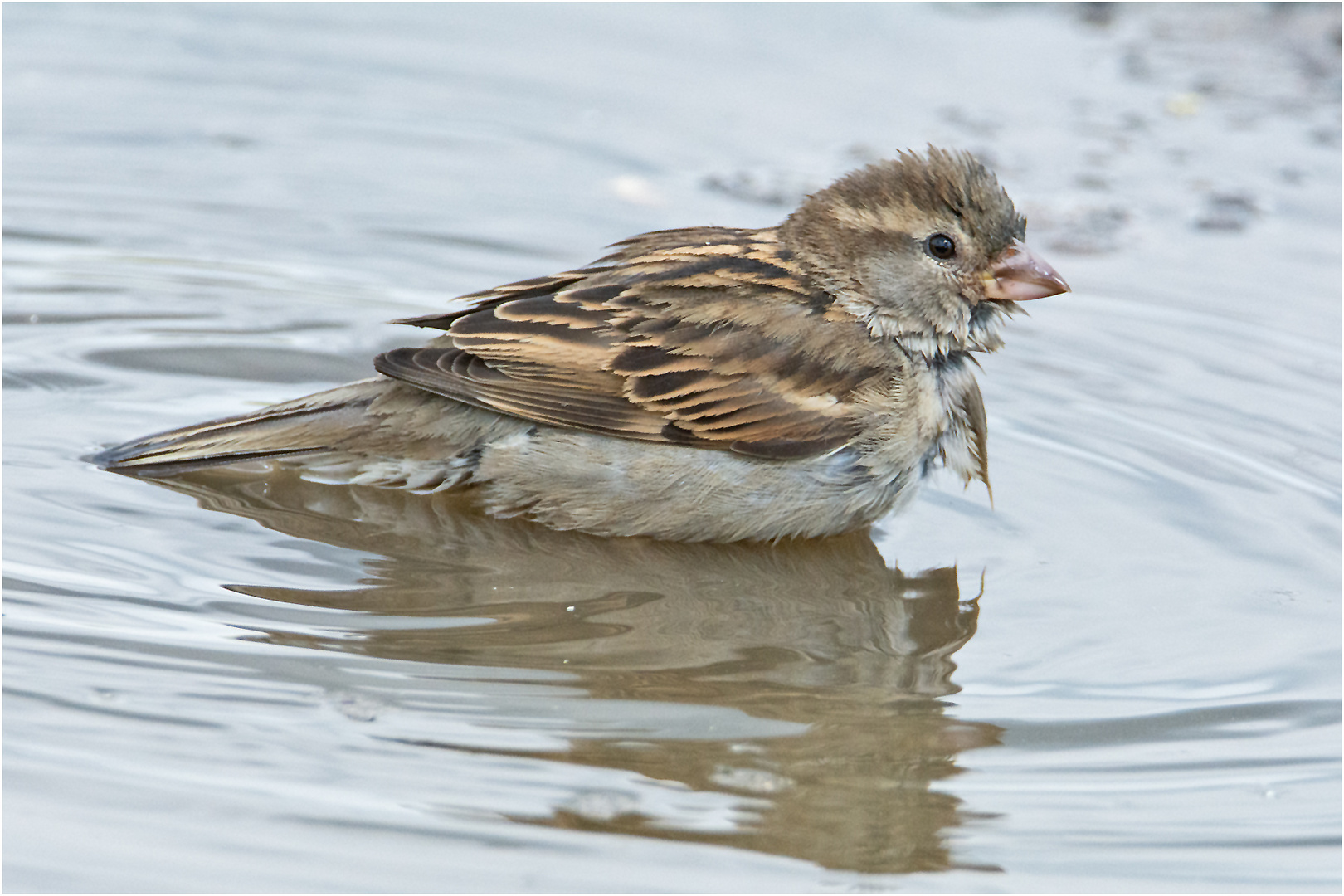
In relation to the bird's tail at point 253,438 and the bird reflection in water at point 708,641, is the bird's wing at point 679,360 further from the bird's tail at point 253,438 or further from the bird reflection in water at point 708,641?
the bird reflection in water at point 708,641

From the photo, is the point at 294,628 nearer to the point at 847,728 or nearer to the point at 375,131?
the point at 847,728

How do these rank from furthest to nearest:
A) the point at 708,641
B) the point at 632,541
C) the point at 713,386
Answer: the point at 632,541
the point at 713,386
the point at 708,641

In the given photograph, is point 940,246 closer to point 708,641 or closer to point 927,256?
point 927,256

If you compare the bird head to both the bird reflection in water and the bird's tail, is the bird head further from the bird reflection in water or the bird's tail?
the bird's tail

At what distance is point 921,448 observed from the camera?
210 inches


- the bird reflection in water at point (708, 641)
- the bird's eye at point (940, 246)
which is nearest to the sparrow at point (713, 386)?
the bird's eye at point (940, 246)

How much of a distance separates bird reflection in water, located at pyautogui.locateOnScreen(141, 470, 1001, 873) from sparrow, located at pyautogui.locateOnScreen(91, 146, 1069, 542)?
0.15 metres

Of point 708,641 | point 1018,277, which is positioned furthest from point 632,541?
point 1018,277

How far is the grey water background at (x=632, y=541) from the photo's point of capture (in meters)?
3.74

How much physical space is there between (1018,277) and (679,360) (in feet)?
4.00

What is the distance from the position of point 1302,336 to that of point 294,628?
4.57 m

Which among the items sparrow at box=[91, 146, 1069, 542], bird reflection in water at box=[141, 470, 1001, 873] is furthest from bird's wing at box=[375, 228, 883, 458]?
bird reflection in water at box=[141, 470, 1001, 873]

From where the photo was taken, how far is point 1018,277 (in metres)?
5.49

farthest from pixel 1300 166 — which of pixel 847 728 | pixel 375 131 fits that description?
A: pixel 847 728
